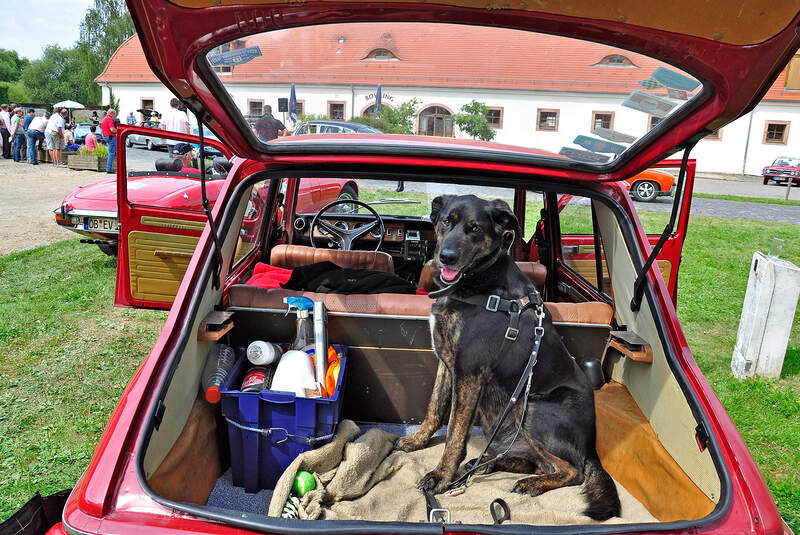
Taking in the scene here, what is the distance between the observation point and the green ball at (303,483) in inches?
89.9

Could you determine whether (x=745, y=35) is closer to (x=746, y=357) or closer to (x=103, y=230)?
(x=746, y=357)

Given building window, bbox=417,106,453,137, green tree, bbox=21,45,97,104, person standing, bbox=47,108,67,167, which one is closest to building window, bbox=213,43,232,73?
building window, bbox=417,106,453,137

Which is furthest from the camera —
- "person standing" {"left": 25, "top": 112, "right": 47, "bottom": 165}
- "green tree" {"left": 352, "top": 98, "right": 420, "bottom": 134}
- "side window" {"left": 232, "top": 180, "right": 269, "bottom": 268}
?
"person standing" {"left": 25, "top": 112, "right": 47, "bottom": 165}

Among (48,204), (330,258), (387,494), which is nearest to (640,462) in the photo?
(387,494)

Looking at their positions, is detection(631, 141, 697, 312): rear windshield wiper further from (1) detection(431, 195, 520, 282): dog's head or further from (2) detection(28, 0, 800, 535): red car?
(1) detection(431, 195, 520, 282): dog's head

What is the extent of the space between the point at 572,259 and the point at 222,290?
236 centimetres

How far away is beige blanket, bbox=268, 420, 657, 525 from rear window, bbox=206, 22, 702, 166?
1411 mm

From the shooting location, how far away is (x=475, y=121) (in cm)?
221

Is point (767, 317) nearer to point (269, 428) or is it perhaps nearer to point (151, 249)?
point (269, 428)

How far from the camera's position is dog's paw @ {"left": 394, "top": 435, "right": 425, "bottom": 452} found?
9.34 feet

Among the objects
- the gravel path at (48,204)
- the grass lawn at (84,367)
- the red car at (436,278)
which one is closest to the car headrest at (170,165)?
the grass lawn at (84,367)

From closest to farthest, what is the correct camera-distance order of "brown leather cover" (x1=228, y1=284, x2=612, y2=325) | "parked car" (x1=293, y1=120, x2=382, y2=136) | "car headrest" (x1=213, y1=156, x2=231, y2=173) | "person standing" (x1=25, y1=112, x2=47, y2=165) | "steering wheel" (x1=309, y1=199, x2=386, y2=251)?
"parked car" (x1=293, y1=120, x2=382, y2=136) → "brown leather cover" (x1=228, y1=284, x2=612, y2=325) → "steering wheel" (x1=309, y1=199, x2=386, y2=251) → "car headrest" (x1=213, y1=156, x2=231, y2=173) → "person standing" (x1=25, y1=112, x2=47, y2=165)

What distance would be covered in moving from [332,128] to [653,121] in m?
1.37

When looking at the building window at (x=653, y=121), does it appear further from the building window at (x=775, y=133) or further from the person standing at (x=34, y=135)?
the building window at (x=775, y=133)
